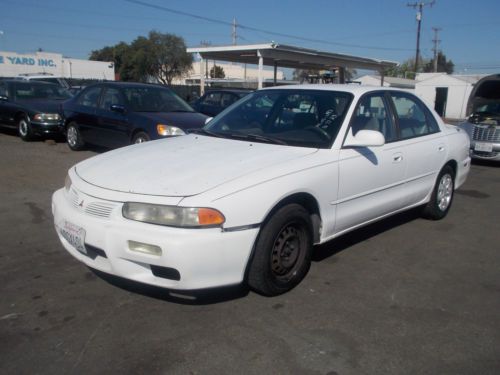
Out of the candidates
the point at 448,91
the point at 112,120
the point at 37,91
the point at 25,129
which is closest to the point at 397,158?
the point at 112,120

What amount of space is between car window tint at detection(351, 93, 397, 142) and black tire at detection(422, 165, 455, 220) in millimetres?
1209

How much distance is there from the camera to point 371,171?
13.7 feet

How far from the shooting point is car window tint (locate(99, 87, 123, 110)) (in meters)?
8.84

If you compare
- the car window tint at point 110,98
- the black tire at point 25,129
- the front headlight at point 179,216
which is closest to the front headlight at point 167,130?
the car window tint at point 110,98

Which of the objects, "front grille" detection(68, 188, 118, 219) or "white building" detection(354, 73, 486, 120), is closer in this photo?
→ "front grille" detection(68, 188, 118, 219)

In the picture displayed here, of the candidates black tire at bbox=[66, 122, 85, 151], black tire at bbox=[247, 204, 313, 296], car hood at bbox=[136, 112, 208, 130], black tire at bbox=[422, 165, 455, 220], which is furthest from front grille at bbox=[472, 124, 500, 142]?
black tire at bbox=[66, 122, 85, 151]

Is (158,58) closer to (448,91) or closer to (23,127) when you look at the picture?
(448,91)

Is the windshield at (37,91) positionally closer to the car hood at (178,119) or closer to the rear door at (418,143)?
the car hood at (178,119)

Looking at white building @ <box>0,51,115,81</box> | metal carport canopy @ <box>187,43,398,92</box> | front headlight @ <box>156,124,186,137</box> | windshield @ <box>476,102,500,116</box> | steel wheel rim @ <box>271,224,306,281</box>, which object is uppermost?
white building @ <box>0,51,115,81</box>

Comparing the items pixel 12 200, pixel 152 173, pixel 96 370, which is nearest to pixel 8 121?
pixel 12 200

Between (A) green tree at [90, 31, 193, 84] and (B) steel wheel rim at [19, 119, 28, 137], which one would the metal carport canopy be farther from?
(A) green tree at [90, 31, 193, 84]

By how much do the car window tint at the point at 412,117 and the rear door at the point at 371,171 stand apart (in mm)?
187

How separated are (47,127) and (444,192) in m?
9.01

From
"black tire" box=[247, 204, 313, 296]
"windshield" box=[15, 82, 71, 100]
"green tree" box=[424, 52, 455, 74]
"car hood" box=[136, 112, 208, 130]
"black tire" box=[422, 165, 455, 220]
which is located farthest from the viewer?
"green tree" box=[424, 52, 455, 74]
